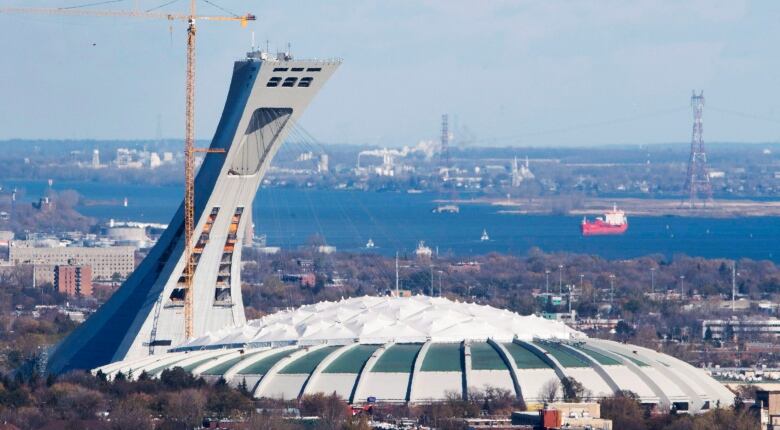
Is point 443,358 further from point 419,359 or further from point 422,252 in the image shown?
point 422,252

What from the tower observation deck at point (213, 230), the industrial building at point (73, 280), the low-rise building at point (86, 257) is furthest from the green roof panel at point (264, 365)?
the low-rise building at point (86, 257)

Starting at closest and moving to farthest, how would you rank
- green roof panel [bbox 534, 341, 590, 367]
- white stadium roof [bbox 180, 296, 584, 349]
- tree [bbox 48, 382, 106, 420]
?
tree [bbox 48, 382, 106, 420]
green roof panel [bbox 534, 341, 590, 367]
white stadium roof [bbox 180, 296, 584, 349]

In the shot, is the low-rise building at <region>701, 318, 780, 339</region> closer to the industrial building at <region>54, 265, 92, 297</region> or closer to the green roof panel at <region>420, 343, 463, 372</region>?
the industrial building at <region>54, 265, 92, 297</region>

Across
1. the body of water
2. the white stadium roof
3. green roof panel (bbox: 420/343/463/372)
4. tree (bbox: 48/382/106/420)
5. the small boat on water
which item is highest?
the white stadium roof

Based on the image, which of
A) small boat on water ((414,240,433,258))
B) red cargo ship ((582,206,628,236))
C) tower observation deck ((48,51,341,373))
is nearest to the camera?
tower observation deck ((48,51,341,373))

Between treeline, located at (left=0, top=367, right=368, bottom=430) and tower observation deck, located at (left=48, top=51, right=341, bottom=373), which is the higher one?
tower observation deck, located at (left=48, top=51, right=341, bottom=373)

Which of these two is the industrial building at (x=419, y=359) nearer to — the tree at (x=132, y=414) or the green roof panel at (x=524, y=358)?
the green roof panel at (x=524, y=358)

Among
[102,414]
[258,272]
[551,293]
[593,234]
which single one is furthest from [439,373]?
[593,234]

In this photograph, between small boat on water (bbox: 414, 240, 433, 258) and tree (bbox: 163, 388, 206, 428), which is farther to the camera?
small boat on water (bbox: 414, 240, 433, 258)

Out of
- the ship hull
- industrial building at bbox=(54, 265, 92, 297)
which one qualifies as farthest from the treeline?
the ship hull
